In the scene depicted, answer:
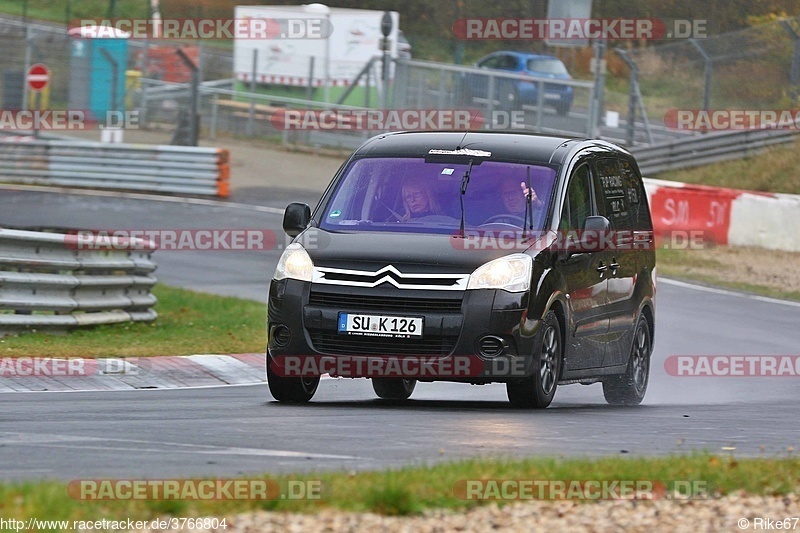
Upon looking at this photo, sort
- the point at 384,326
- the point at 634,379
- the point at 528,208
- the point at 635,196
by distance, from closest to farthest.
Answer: the point at 384,326
the point at 528,208
the point at 634,379
the point at 635,196

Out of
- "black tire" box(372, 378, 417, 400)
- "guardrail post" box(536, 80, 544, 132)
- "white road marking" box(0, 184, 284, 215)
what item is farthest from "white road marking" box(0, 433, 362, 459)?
"guardrail post" box(536, 80, 544, 132)

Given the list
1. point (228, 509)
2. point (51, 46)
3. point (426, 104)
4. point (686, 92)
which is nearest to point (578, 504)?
point (228, 509)

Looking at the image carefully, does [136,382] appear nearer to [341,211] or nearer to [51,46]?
[341,211]

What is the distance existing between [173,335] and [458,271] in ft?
18.9

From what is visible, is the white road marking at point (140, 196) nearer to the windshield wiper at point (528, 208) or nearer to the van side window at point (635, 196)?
the van side window at point (635, 196)

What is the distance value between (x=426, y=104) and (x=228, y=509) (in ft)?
101

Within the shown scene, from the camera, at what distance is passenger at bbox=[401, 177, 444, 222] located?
34.0 ft

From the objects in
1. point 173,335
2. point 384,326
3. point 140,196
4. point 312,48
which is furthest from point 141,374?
point 312,48

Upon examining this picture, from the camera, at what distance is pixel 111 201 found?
28203 mm

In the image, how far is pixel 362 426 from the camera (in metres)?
8.63

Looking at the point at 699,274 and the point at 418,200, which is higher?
the point at 418,200

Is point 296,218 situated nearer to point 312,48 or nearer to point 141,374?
point 141,374

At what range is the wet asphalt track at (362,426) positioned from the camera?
A: 7102mm

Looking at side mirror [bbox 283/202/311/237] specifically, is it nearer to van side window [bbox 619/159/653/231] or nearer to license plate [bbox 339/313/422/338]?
license plate [bbox 339/313/422/338]
